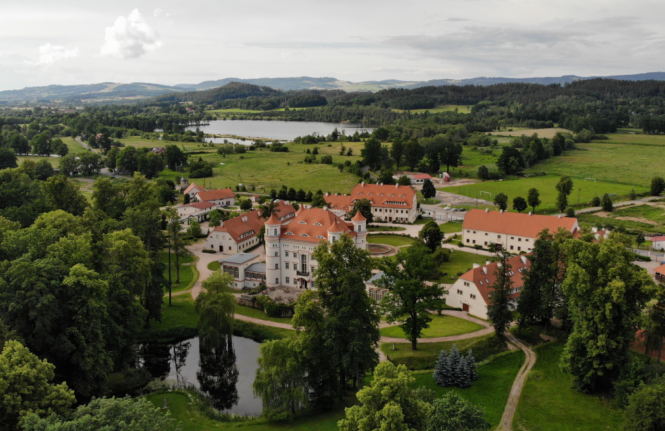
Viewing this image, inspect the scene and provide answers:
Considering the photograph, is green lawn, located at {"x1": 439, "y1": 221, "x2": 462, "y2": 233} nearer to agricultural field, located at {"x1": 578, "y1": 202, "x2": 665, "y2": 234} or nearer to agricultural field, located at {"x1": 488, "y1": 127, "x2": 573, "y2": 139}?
agricultural field, located at {"x1": 578, "y1": 202, "x2": 665, "y2": 234}

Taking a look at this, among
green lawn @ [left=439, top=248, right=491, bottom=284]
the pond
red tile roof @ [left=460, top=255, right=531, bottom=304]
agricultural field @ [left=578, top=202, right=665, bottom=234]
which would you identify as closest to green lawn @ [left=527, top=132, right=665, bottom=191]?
agricultural field @ [left=578, top=202, right=665, bottom=234]

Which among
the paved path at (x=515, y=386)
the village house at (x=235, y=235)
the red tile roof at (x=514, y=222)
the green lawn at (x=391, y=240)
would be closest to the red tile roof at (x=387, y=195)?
the green lawn at (x=391, y=240)

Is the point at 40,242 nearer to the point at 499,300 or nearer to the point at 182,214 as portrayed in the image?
the point at 499,300

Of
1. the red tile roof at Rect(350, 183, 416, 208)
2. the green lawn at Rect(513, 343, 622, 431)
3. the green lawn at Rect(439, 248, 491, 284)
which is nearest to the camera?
the green lawn at Rect(513, 343, 622, 431)

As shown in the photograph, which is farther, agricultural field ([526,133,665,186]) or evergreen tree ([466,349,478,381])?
agricultural field ([526,133,665,186])

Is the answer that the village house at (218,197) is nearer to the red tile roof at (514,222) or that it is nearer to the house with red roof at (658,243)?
the red tile roof at (514,222)

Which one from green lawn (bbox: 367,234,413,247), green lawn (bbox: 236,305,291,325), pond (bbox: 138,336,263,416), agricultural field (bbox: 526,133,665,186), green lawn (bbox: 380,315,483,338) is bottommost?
pond (bbox: 138,336,263,416)

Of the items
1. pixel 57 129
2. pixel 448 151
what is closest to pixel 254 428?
pixel 448 151

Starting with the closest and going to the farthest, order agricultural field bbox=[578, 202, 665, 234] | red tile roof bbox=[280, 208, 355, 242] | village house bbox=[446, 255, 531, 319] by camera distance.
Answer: village house bbox=[446, 255, 531, 319] → red tile roof bbox=[280, 208, 355, 242] → agricultural field bbox=[578, 202, 665, 234]
